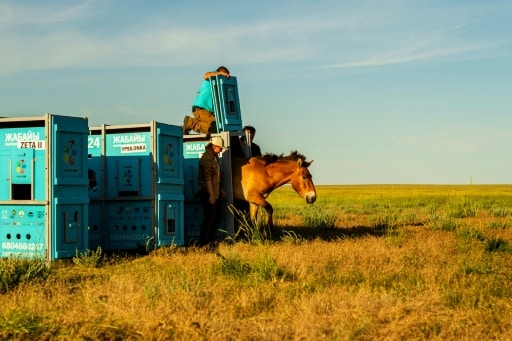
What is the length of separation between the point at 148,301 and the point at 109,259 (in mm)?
5400

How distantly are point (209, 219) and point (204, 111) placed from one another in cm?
285

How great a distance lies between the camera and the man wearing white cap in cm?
1512

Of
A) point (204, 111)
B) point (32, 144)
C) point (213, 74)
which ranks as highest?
point (213, 74)

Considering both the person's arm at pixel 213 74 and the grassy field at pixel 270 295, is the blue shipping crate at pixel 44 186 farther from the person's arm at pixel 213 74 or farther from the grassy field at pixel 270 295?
the person's arm at pixel 213 74

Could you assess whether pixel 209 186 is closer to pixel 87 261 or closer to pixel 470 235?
pixel 87 261

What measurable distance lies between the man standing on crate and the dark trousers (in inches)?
82.1

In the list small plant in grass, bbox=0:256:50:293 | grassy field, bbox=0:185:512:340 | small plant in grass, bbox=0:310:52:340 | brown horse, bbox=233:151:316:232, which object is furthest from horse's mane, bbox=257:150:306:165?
small plant in grass, bbox=0:310:52:340

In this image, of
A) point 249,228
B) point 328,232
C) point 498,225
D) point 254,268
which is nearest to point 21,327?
point 254,268

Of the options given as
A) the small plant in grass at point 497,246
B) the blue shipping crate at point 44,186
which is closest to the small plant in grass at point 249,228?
the blue shipping crate at point 44,186

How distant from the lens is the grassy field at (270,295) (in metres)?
6.93

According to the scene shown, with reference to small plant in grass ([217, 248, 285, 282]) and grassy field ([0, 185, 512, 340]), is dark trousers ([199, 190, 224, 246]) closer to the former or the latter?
grassy field ([0, 185, 512, 340])

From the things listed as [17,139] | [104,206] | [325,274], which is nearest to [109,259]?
[104,206]

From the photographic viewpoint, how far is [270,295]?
8867mm

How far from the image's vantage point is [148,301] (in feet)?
27.0
